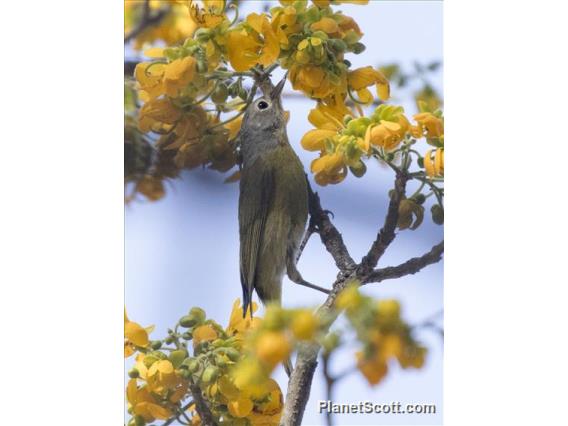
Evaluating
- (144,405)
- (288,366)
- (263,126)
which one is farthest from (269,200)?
(144,405)

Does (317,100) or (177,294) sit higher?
(317,100)

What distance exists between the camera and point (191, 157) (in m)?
Answer: 1.93

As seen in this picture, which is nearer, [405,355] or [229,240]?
[405,355]

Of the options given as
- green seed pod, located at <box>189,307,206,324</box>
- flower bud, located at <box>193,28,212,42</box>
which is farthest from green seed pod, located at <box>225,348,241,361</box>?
flower bud, located at <box>193,28,212,42</box>

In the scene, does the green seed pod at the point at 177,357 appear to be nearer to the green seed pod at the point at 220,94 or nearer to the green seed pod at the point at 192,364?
the green seed pod at the point at 192,364

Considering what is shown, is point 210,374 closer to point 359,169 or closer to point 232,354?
point 232,354

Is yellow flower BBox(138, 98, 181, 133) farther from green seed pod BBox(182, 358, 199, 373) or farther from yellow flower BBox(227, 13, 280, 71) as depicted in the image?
green seed pod BBox(182, 358, 199, 373)

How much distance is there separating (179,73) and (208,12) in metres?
0.15

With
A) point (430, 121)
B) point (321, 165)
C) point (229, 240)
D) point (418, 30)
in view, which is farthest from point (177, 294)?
Result: point (418, 30)

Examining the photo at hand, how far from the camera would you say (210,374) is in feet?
5.95

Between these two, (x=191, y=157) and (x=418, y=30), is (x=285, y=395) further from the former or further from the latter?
(x=418, y=30)

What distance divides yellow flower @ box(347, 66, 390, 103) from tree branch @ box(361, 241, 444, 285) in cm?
34

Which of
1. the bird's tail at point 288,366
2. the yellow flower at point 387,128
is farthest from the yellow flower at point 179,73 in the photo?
the bird's tail at point 288,366

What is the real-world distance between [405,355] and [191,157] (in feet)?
2.00
